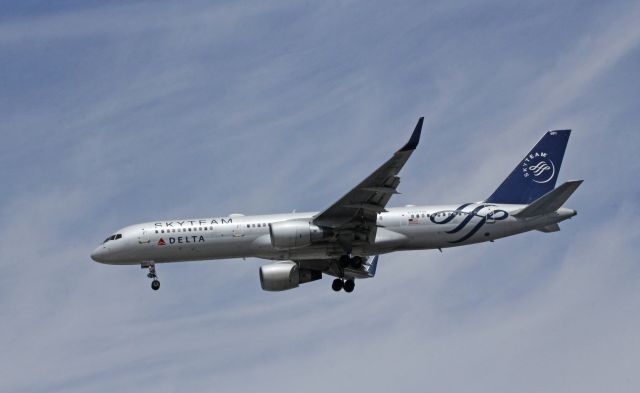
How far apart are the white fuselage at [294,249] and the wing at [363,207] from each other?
2.35 feet

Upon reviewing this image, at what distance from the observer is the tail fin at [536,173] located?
47.2 m

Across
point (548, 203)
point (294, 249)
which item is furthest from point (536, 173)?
point (294, 249)

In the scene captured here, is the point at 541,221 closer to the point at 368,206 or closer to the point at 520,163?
the point at 520,163

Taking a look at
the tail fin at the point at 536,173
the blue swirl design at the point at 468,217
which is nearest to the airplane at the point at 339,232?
the blue swirl design at the point at 468,217

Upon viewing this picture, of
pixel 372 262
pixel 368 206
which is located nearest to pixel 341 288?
pixel 372 262

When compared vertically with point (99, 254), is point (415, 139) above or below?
below

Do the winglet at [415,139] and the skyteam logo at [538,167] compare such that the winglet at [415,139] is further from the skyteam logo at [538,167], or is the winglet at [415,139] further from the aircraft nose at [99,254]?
the aircraft nose at [99,254]

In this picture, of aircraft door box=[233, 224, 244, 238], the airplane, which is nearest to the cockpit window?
the airplane

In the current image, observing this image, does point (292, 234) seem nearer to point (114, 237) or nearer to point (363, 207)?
point (363, 207)

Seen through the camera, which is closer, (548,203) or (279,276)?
(548,203)

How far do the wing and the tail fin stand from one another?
701 cm

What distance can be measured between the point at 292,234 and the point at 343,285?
6.65 m

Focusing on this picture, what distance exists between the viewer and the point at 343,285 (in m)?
47.7

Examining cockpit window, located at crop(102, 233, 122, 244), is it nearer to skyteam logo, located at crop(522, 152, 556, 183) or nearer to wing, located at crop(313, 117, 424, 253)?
wing, located at crop(313, 117, 424, 253)
